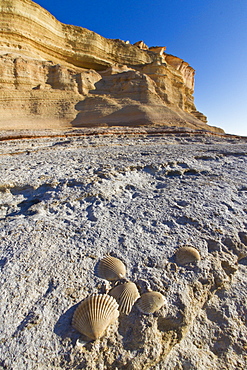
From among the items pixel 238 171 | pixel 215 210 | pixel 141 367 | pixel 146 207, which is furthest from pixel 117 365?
pixel 238 171

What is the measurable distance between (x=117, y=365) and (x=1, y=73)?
16672mm

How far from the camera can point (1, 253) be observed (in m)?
1.80

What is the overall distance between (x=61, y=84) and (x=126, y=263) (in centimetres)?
1590

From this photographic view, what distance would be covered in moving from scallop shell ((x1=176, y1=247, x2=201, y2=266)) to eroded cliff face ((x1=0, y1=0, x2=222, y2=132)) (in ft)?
40.3

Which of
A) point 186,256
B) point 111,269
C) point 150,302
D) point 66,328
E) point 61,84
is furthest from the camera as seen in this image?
point 61,84

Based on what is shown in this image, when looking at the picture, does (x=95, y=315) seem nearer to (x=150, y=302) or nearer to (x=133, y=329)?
(x=133, y=329)

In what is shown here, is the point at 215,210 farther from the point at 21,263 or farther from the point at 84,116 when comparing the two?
the point at 84,116

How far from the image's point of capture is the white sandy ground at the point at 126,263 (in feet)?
4.24

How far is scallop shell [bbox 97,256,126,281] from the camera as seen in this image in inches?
64.6

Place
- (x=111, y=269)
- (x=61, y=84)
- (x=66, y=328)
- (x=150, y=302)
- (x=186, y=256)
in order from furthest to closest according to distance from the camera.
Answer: (x=61, y=84)
(x=186, y=256)
(x=111, y=269)
(x=150, y=302)
(x=66, y=328)

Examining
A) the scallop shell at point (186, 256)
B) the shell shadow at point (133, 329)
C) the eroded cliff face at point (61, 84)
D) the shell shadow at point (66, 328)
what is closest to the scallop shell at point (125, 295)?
the shell shadow at point (133, 329)

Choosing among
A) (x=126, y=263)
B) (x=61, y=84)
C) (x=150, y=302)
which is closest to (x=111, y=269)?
(x=126, y=263)

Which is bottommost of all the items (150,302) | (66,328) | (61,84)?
(66,328)

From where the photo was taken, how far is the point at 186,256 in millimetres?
1864
